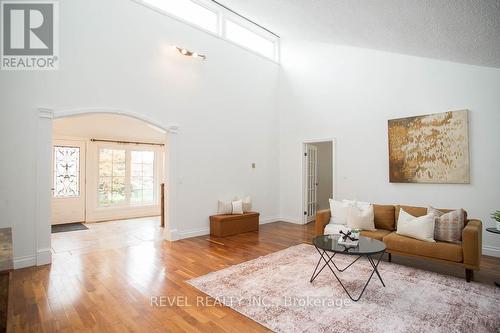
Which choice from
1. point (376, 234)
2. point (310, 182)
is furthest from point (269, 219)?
point (376, 234)

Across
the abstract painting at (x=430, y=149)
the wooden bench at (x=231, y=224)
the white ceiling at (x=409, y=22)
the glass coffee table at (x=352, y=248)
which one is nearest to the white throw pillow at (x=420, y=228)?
the glass coffee table at (x=352, y=248)

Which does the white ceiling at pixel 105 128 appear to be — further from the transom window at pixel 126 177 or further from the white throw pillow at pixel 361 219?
the white throw pillow at pixel 361 219

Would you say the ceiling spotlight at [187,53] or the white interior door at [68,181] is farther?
the white interior door at [68,181]

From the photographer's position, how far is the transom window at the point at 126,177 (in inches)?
297

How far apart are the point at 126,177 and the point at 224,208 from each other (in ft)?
12.0

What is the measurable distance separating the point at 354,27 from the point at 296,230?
4.21m

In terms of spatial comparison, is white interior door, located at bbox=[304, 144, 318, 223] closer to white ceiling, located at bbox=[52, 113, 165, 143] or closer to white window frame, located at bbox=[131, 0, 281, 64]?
white window frame, located at bbox=[131, 0, 281, 64]

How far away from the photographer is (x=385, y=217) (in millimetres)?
4445

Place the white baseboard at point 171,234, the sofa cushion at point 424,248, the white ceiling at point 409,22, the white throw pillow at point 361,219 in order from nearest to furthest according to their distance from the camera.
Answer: the white ceiling at point 409,22
the sofa cushion at point 424,248
the white throw pillow at point 361,219
the white baseboard at point 171,234

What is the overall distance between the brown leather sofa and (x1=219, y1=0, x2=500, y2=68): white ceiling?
7.08ft

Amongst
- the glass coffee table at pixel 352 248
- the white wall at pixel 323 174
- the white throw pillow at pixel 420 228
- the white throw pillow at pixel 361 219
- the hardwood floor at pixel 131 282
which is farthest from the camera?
the white wall at pixel 323 174

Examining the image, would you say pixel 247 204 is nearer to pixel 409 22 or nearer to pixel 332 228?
→ pixel 332 228

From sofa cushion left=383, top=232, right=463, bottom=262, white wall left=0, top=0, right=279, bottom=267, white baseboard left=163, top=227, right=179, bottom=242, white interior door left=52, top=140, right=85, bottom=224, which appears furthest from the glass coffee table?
white interior door left=52, top=140, right=85, bottom=224

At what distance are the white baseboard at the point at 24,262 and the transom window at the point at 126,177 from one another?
382 cm
